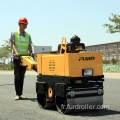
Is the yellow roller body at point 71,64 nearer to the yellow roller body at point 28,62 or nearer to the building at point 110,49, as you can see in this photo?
the yellow roller body at point 28,62

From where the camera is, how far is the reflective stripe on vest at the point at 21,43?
7346 mm

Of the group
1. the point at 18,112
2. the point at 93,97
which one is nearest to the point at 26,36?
the point at 18,112

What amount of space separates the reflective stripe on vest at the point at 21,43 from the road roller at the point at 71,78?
1713 millimetres

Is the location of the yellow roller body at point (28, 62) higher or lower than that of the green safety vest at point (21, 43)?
lower

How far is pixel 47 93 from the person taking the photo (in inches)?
226

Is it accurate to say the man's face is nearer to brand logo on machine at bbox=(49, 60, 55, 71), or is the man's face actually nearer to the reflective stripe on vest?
the reflective stripe on vest

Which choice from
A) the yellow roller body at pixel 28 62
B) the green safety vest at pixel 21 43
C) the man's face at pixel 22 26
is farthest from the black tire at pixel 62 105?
the man's face at pixel 22 26

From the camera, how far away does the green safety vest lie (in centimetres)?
734

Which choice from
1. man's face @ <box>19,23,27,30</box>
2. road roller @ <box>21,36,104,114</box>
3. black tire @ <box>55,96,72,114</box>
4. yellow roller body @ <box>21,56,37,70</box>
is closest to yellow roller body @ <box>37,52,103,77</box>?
road roller @ <box>21,36,104,114</box>

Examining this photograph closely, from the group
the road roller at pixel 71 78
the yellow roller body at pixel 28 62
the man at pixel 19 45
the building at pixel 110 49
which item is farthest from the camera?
the building at pixel 110 49

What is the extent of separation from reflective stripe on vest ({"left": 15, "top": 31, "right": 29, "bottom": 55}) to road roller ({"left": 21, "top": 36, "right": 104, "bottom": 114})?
1713 millimetres

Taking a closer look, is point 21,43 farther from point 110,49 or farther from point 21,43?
point 110,49

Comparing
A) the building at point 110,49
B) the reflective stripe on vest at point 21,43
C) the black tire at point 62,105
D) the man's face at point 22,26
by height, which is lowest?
the black tire at point 62,105

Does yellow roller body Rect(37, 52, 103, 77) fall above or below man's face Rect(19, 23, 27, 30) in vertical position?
below
